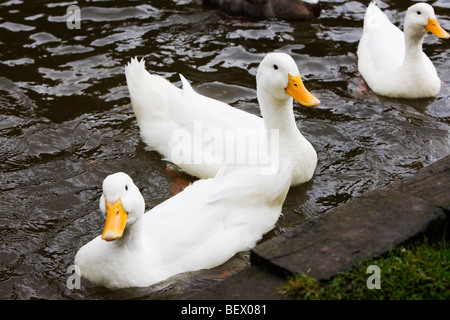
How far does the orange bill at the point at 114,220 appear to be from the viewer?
3.75 meters

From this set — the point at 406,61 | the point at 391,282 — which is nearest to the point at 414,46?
the point at 406,61

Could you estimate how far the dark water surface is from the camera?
15.9ft

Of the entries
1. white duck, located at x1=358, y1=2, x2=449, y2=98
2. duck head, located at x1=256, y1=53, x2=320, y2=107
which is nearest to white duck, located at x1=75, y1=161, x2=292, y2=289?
duck head, located at x1=256, y1=53, x2=320, y2=107

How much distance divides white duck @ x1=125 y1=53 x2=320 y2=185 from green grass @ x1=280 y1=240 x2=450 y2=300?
6.50 ft

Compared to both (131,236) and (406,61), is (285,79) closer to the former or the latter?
(131,236)

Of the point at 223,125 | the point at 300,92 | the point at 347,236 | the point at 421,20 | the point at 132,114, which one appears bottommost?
the point at 132,114

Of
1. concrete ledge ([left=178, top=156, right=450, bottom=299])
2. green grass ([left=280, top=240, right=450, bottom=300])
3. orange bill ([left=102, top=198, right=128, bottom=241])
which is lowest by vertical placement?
orange bill ([left=102, top=198, right=128, bottom=241])

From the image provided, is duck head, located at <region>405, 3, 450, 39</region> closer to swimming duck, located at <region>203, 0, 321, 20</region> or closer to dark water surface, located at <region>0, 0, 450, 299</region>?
dark water surface, located at <region>0, 0, 450, 299</region>

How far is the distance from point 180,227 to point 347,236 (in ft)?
4.53

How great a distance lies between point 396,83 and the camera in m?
6.78

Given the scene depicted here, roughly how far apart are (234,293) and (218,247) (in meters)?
1.36

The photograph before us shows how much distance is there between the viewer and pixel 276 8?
28.5ft

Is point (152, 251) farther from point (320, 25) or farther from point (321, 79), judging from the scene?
point (320, 25)

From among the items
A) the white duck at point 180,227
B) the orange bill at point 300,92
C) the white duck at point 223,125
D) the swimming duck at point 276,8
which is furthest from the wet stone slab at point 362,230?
the swimming duck at point 276,8
